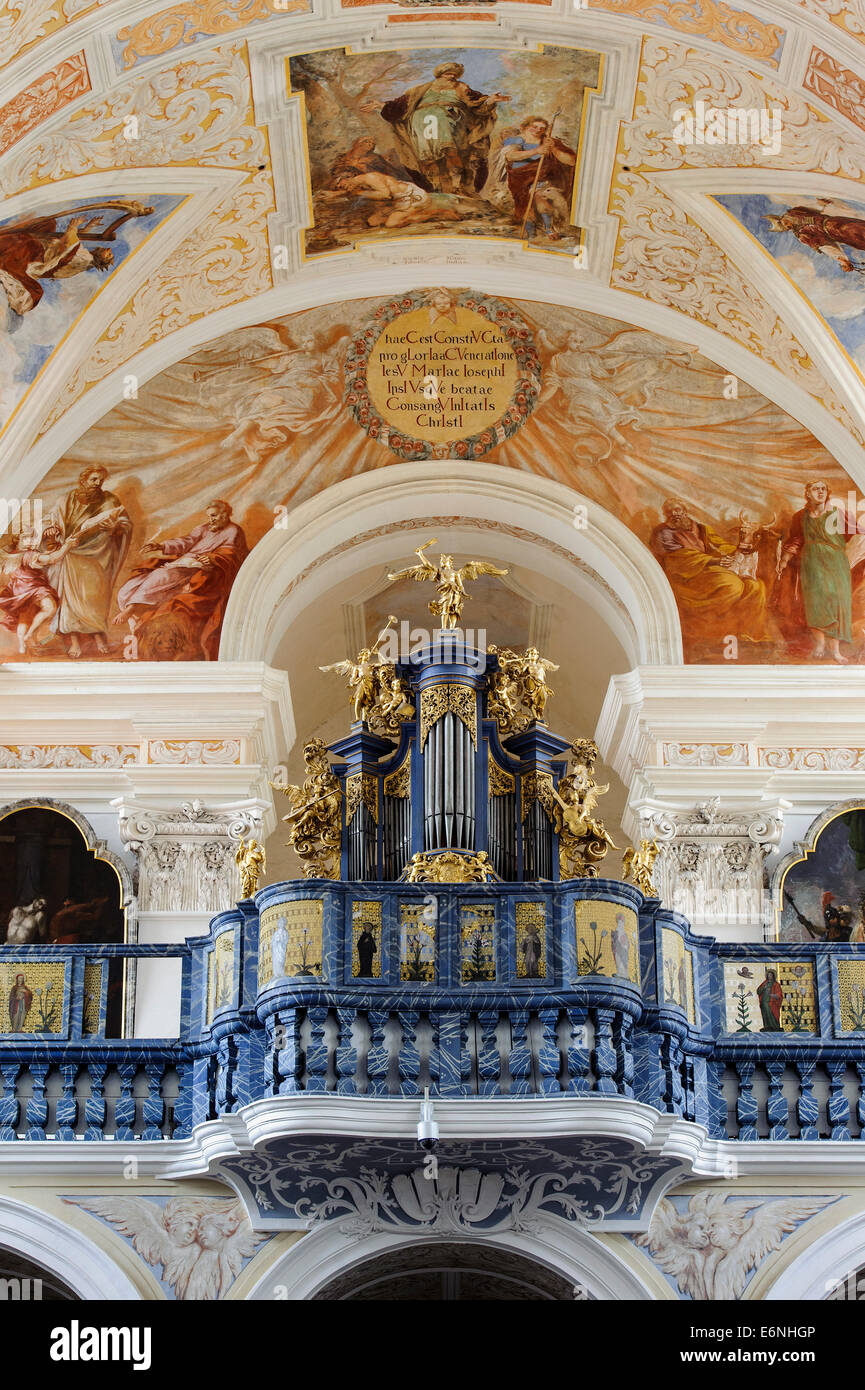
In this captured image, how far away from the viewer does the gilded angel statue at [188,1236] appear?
16.5m

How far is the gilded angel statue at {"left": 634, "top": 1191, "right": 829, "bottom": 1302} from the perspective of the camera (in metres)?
16.6

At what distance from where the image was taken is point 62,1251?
54.5 feet

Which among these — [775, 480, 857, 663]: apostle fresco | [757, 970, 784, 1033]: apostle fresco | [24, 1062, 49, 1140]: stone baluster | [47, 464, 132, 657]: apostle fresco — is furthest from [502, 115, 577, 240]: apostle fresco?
[24, 1062, 49, 1140]: stone baluster

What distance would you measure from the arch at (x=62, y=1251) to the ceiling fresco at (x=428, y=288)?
21.9 feet

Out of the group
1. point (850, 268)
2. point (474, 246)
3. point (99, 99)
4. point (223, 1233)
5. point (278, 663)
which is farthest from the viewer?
point (278, 663)

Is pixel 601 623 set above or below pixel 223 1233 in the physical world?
above

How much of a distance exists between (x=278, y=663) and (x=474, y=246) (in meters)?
5.17

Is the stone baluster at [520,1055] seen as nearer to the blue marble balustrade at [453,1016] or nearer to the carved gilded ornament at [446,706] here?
the blue marble balustrade at [453,1016]

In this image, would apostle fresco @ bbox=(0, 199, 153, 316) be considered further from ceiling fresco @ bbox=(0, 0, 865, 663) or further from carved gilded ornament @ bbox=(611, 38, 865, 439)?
carved gilded ornament @ bbox=(611, 38, 865, 439)

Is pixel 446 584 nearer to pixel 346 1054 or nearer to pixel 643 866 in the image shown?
pixel 643 866

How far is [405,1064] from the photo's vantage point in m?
16.1
